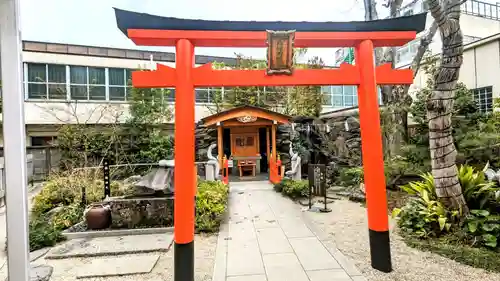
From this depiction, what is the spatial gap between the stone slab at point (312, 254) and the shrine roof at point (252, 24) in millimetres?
3125

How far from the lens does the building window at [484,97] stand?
9.61m

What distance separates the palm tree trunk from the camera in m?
4.11

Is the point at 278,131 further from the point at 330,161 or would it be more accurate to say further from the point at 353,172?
the point at 353,172

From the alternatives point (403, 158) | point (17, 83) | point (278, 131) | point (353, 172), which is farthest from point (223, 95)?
point (17, 83)

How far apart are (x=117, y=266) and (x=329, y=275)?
2870mm

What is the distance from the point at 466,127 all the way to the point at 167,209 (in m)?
7.87

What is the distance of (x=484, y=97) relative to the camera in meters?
9.86

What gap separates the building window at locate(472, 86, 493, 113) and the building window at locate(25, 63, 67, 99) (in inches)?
662

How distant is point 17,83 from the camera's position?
1302 mm

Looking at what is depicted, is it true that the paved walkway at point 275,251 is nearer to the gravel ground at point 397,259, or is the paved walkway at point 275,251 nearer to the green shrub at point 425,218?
the gravel ground at point 397,259

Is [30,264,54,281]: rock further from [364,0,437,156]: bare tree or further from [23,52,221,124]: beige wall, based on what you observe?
[23,52,221,124]: beige wall

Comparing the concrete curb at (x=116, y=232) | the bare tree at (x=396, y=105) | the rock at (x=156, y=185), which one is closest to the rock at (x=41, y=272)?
the concrete curb at (x=116, y=232)

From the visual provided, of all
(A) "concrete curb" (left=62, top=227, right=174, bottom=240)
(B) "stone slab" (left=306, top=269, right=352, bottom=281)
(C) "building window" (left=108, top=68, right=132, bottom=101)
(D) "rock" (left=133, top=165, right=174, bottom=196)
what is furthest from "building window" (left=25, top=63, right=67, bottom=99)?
(B) "stone slab" (left=306, top=269, right=352, bottom=281)

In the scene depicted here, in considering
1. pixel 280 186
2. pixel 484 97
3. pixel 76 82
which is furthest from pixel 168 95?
pixel 484 97
